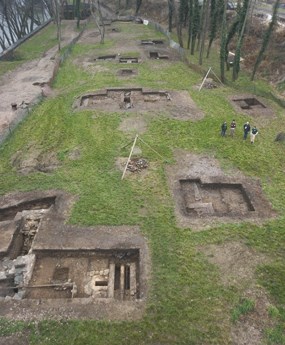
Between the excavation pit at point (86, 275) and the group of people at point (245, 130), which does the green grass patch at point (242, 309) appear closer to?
the excavation pit at point (86, 275)

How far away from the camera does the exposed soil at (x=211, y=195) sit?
1784 cm

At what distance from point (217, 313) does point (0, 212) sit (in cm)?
1209

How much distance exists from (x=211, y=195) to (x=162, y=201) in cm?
307

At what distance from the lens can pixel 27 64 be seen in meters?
43.5

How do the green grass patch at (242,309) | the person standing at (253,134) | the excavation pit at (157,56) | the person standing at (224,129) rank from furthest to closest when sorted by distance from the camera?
the excavation pit at (157,56) → the person standing at (224,129) → the person standing at (253,134) → the green grass patch at (242,309)

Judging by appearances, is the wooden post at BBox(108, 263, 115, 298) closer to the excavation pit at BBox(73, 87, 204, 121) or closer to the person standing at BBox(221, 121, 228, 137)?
the person standing at BBox(221, 121, 228, 137)

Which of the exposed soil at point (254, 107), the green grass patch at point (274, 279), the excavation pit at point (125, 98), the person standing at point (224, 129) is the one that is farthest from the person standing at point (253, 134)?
the green grass patch at point (274, 279)

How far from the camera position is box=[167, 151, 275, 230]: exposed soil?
17.8 metres

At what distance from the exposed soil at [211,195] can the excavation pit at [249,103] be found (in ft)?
34.5

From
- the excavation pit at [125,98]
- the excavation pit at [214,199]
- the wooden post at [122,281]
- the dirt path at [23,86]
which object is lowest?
the dirt path at [23,86]

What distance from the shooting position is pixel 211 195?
66.3ft

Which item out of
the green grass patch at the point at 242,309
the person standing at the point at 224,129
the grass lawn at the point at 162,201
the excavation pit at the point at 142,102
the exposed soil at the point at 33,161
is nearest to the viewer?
the grass lawn at the point at 162,201

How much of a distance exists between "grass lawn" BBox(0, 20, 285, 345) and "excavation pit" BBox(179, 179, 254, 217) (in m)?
1.14

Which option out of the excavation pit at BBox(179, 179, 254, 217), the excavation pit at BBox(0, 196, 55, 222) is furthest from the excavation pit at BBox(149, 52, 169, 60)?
the excavation pit at BBox(0, 196, 55, 222)
